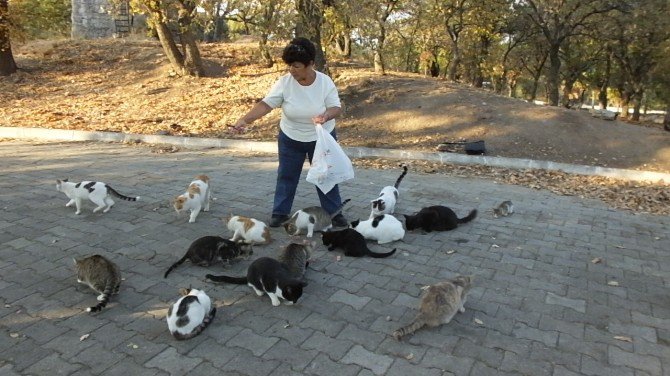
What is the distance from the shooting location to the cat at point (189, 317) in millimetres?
3420

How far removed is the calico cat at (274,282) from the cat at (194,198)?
205cm

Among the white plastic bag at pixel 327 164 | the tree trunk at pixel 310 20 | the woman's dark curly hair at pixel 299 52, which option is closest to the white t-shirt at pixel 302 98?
the white plastic bag at pixel 327 164

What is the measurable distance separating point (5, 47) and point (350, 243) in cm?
1814

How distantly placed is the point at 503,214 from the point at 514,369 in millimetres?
3626

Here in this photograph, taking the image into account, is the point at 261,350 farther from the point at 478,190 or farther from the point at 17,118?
the point at 17,118

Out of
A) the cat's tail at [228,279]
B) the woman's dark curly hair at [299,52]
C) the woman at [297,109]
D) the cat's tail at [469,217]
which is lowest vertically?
the cat's tail at [228,279]

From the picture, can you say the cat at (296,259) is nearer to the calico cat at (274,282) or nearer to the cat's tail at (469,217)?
the calico cat at (274,282)

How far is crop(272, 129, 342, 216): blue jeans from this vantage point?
221 inches

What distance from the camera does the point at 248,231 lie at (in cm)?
515

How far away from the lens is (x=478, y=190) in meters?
8.02

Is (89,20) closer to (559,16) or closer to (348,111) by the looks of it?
(348,111)

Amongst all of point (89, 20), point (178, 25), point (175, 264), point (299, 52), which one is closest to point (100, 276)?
point (175, 264)

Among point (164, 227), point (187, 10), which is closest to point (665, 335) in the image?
point (164, 227)

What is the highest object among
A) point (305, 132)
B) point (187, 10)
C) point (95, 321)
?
point (187, 10)
